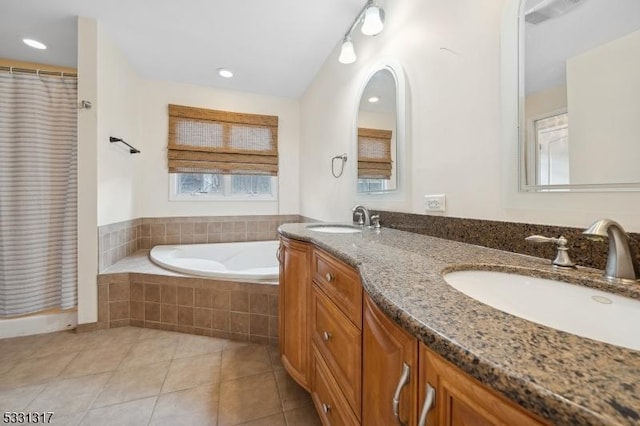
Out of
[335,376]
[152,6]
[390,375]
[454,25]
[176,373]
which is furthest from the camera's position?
[152,6]

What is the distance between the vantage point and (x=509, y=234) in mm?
910

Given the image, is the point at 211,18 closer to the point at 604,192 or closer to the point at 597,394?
the point at 604,192

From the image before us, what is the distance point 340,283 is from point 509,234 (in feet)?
2.03

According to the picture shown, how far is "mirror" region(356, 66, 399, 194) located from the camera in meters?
1.57

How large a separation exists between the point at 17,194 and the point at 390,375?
2818mm

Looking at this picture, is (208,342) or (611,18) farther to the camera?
(208,342)

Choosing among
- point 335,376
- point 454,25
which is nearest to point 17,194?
point 335,376

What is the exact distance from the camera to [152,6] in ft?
5.95

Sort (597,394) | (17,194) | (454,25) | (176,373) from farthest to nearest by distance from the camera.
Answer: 1. (17,194)
2. (176,373)
3. (454,25)
4. (597,394)

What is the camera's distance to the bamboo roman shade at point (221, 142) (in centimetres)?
294

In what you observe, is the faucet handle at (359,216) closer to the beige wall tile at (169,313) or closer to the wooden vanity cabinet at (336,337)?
the wooden vanity cabinet at (336,337)

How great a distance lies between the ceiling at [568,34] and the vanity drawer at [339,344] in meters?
1.00

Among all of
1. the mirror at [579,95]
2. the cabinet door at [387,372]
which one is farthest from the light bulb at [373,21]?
the cabinet door at [387,372]

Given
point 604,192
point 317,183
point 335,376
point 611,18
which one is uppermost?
point 611,18
